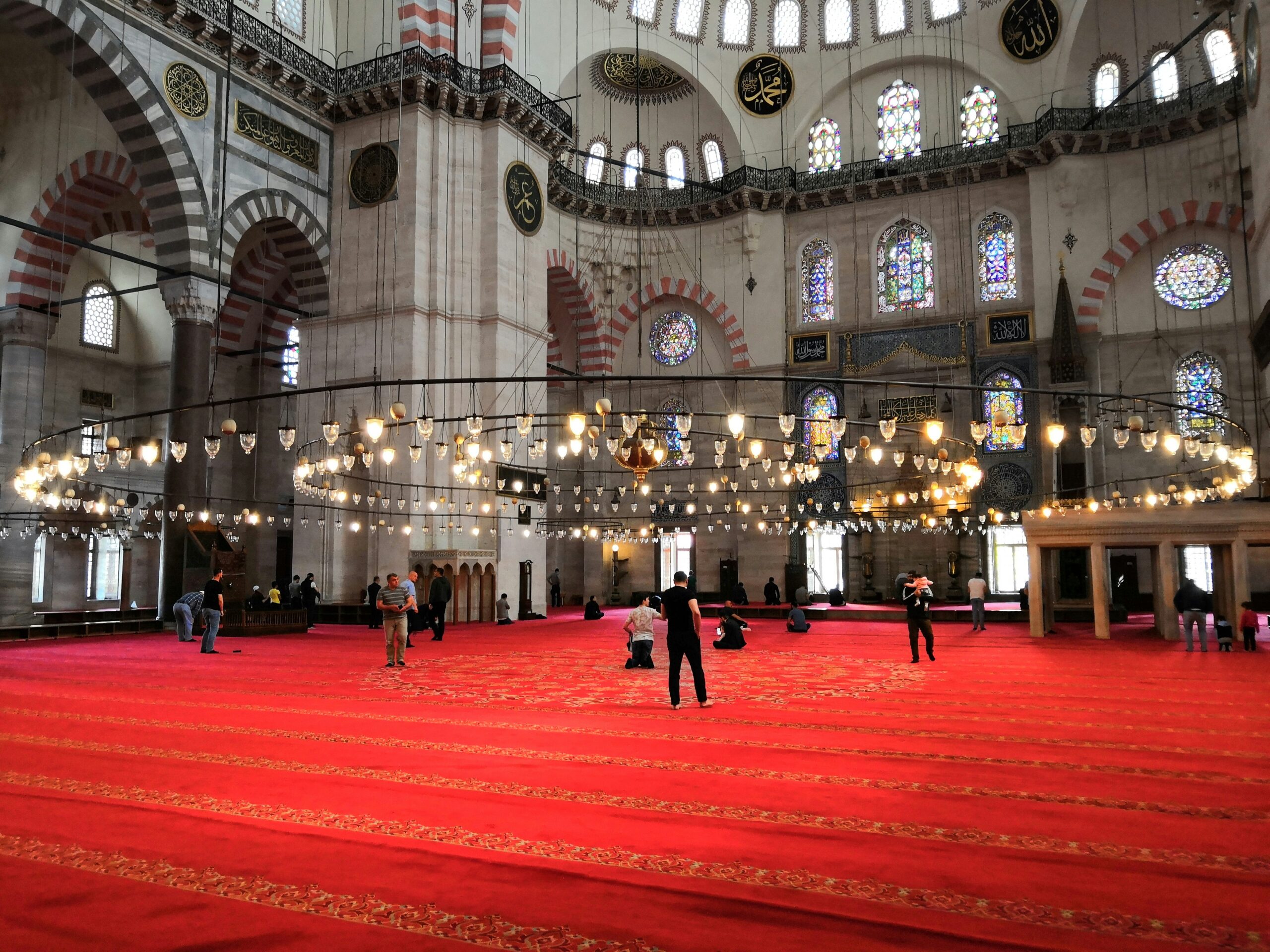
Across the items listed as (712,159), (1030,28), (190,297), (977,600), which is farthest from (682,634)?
(712,159)

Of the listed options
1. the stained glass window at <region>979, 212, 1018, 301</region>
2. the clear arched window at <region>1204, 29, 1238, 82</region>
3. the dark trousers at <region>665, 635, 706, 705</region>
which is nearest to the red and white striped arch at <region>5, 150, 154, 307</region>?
the dark trousers at <region>665, 635, 706, 705</region>

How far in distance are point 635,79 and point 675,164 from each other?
2.05 metres

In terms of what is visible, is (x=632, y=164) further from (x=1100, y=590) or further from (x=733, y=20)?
(x=1100, y=590)

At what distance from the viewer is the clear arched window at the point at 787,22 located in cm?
2077

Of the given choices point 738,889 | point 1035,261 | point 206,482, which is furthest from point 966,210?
point 738,889

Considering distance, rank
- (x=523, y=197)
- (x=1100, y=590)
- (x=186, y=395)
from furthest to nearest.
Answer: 1. (x=523, y=197)
2. (x=186, y=395)
3. (x=1100, y=590)

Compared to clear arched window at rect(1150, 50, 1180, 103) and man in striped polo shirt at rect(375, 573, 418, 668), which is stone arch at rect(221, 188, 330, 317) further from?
clear arched window at rect(1150, 50, 1180, 103)

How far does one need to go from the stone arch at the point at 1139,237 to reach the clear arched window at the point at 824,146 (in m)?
5.97

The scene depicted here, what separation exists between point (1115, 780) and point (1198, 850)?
96cm

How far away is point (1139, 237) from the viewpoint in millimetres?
17344

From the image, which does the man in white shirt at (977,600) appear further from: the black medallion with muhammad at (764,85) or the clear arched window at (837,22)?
the clear arched window at (837,22)

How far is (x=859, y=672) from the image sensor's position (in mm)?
8047

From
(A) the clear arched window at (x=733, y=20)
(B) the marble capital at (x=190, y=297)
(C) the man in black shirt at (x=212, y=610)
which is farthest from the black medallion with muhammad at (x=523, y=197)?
(C) the man in black shirt at (x=212, y=610)

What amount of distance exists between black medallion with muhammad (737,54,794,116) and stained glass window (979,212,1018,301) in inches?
208
